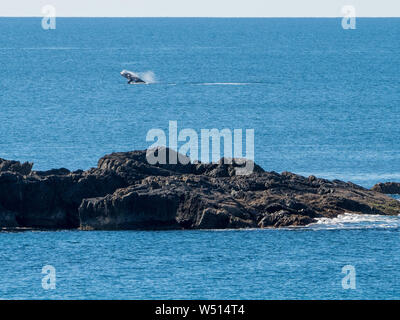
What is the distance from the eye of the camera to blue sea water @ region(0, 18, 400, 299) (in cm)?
5447

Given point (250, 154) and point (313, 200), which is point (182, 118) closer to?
point (250, 154)

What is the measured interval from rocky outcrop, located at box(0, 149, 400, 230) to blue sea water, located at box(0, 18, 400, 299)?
1376 millimetres

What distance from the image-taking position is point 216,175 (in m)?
72.8

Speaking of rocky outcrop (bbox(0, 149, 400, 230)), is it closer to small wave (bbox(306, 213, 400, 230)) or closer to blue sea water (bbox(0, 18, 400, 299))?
small wave (bbox(306, 213, 400, 230))

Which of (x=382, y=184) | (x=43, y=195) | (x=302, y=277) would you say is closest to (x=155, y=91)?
(x=382, y=184)

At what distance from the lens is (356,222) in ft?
220

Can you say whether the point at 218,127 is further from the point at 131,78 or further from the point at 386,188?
the point at 131,78

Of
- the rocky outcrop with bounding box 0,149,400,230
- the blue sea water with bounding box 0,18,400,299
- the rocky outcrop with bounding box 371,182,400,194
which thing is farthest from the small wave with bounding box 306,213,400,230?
the rocky outcrop with bounding box 371,182,400,194

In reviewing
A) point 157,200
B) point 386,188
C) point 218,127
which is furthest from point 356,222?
point 218,127

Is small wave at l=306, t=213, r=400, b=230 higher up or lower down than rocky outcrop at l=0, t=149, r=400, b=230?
lower down

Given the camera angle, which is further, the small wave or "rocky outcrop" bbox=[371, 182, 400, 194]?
"rocky outcrop" bbox=[371, 182, 400, 194]

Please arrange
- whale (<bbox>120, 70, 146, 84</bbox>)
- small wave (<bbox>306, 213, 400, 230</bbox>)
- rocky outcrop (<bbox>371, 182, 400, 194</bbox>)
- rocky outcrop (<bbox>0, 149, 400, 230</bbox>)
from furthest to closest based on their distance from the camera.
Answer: whale (<bbox>120, 70, 146, 84</bbox>)
rocky outcrop (<bbox>371, 182, 400, 194</bbox>)
small wave (<bbox>306, 213, 400, 230</bbox>)
rocky outcrop (<bbox>0, 149, 400, 230</bbox>)

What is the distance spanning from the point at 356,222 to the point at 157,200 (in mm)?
12790
